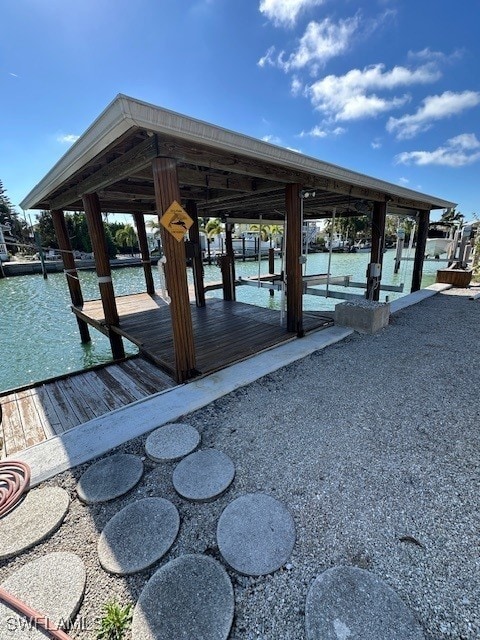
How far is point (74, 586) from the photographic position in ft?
4.85

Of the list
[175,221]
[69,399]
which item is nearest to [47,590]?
[69,399]

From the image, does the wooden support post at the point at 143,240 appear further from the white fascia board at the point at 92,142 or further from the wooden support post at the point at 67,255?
the white fascia board at the point at 92,142

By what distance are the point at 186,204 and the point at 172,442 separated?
5.76 metres

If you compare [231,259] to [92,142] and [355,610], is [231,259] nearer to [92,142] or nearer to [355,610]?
[92,142]

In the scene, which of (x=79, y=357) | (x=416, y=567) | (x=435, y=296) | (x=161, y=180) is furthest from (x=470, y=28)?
(x=79, y=357)

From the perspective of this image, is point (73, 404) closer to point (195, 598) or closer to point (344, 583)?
point (195, 598)

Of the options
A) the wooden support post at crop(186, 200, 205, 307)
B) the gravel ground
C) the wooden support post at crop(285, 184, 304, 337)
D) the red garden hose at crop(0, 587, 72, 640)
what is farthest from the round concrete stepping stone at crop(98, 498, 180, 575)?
the wooden support post at crop(186, 200, 205, 307)

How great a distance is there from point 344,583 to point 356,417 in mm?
1609

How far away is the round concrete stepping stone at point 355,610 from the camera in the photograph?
48.8 inches

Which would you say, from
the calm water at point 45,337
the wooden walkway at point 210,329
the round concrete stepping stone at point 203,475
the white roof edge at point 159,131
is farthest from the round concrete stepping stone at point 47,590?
the calm water at point 45,337

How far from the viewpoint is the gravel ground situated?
1.41m

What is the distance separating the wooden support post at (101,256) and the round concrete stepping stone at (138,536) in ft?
14.3

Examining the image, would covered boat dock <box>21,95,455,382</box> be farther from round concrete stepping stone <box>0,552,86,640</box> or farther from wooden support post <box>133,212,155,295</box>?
round concrete stepping stone <box>0,552,86,640</box>

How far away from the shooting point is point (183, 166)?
4270 mm
